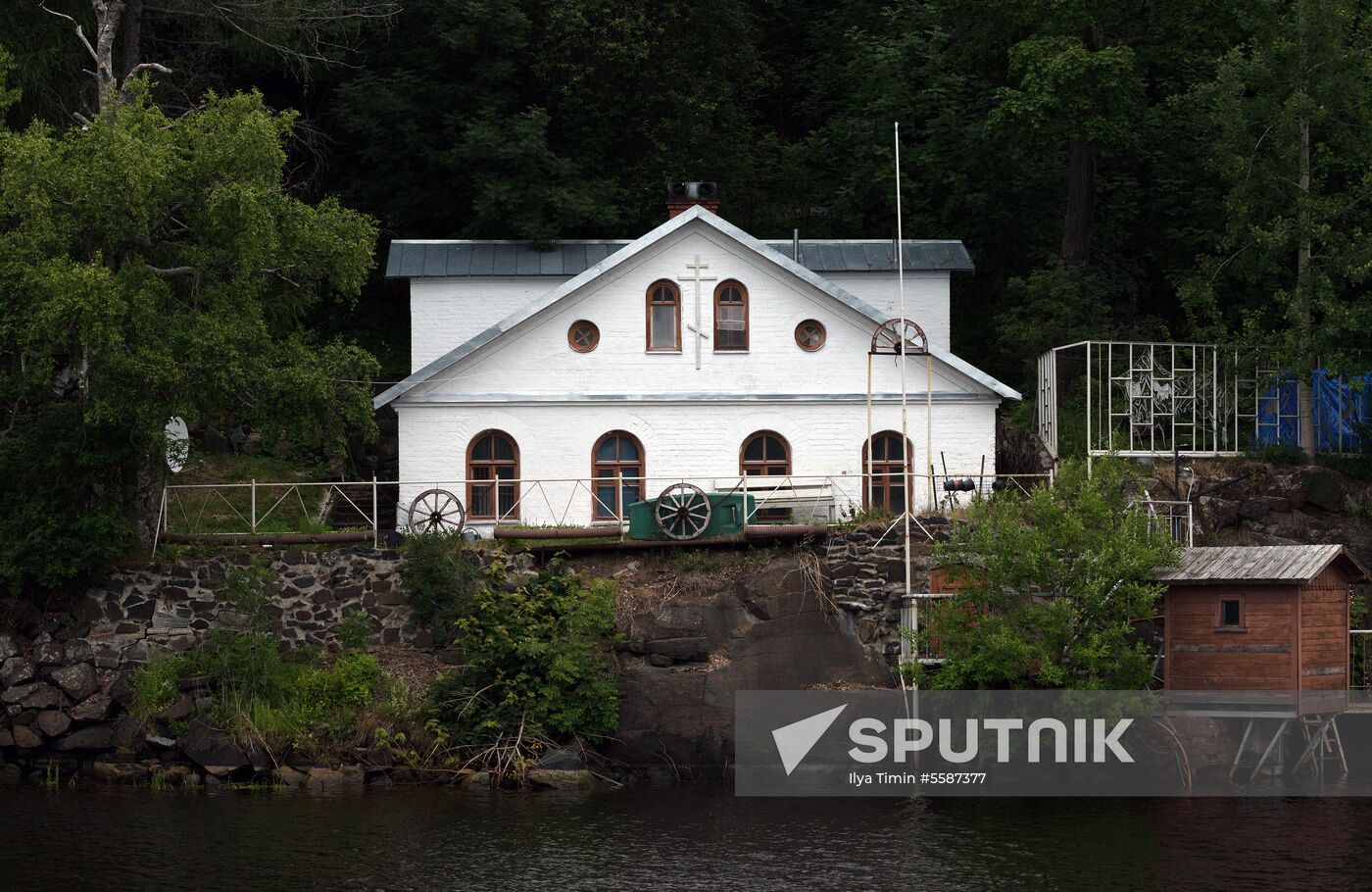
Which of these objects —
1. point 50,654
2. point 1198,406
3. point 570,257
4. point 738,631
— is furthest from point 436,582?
point 1198,406

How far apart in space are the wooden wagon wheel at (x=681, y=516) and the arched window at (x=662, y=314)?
4.43 metres

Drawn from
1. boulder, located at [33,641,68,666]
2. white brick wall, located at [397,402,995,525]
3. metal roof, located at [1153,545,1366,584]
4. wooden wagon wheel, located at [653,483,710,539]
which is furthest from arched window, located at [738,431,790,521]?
boulder, located at [33,641,68,666]

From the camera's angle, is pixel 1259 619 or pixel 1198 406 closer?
pixel 1259 619

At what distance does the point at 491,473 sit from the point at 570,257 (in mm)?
7395

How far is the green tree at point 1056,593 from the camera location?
29.7 metres

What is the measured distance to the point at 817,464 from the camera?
36844 millimetres

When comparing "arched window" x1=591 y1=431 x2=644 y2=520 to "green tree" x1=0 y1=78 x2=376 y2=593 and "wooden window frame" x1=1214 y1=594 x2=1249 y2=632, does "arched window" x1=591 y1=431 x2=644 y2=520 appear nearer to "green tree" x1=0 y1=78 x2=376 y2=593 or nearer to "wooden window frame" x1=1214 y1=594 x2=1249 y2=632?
"green tree" x1=0 y1=78 x2=376 y2=593

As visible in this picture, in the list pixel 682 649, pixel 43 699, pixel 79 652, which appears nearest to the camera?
pixel 43 699

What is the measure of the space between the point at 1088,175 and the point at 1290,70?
7318 mm

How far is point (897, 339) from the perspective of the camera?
36.5 m

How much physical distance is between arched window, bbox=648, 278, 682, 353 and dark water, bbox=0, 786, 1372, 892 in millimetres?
10477

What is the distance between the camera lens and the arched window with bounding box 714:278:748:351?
3722cm

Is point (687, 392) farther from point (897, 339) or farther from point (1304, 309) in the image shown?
point (1304, 309)

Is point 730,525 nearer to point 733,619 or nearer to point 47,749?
point 733,619
